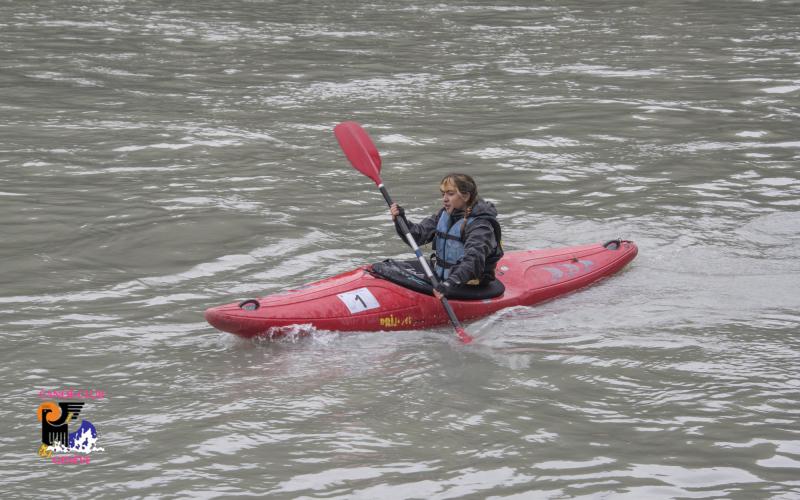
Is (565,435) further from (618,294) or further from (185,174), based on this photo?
(185,174)

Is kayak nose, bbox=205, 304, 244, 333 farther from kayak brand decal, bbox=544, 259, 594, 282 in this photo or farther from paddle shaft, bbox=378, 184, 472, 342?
kayak brand decal, bbox=544, 259, 594, 282

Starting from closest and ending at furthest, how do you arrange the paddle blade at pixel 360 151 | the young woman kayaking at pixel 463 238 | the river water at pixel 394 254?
the river water at pixel 394 254, the young woman kayaking at pixel 463 238, the paddle blade at pixel 360 151

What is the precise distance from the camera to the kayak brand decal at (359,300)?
645 cm

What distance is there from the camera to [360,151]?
24.9ft

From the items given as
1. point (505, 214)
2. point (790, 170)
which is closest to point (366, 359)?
point (505, 214)

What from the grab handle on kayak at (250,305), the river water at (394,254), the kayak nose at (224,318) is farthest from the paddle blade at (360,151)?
the kayak nose at (224,318)

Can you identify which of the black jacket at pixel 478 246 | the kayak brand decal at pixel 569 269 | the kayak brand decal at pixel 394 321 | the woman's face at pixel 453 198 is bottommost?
the kayak brand decal at pixel 394 321

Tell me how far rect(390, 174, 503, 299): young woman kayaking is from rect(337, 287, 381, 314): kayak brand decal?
37 cm

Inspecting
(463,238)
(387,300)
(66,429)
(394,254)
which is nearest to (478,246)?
(463,238)

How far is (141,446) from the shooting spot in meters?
4.95

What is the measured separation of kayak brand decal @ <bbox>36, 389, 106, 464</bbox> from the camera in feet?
16.0

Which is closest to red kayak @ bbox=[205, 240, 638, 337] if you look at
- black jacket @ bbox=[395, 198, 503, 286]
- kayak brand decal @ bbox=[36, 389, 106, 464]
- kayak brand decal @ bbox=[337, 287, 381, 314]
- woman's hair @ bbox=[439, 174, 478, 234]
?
kayak brand decal @ bbox=[337, 287, 381, 314]

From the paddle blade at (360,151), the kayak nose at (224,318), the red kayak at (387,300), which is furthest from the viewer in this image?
the paddle blade at (360,151)

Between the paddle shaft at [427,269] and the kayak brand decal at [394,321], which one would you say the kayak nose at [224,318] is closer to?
the kayak brand decal at [394,321]
